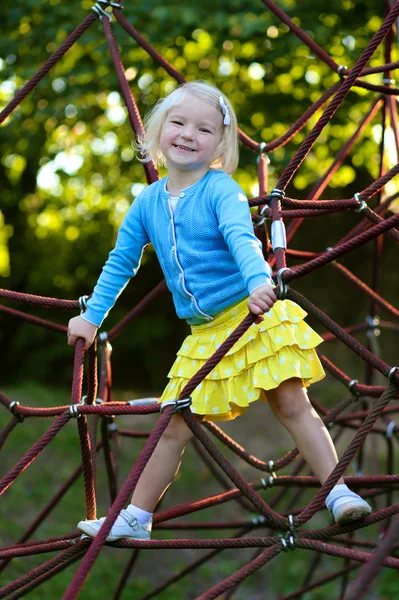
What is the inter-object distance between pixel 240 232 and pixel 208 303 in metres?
0.22

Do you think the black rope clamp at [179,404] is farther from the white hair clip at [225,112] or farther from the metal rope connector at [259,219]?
the metal rope connector at [259,219]

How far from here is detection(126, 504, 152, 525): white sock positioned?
1934 millimetres

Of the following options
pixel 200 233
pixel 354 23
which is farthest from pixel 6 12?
pixel 200 233

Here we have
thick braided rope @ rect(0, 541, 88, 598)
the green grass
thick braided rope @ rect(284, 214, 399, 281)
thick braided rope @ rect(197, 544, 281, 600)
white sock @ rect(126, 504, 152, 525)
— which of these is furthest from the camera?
the green grass

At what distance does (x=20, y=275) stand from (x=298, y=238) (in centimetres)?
276

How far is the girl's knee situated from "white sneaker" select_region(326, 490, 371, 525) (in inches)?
8.7

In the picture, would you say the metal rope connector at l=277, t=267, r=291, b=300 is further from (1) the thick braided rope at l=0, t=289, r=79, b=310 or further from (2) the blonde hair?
(1) the thick braided rope at l=0, t=289, r=79, b=310

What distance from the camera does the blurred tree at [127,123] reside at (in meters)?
4.82

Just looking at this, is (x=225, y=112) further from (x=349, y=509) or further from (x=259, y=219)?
(x=349, y=509)

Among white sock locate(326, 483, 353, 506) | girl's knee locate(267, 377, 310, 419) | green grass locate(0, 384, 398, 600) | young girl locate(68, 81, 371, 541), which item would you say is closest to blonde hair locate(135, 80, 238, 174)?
young girl locate(68, 81, 371, 541)

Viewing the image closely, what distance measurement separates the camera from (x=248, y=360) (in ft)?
6.23

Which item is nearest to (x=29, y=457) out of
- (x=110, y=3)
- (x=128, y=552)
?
(x=110, y=3)

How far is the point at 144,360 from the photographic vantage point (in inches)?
306

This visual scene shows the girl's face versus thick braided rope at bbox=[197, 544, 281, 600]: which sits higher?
the girl's face
